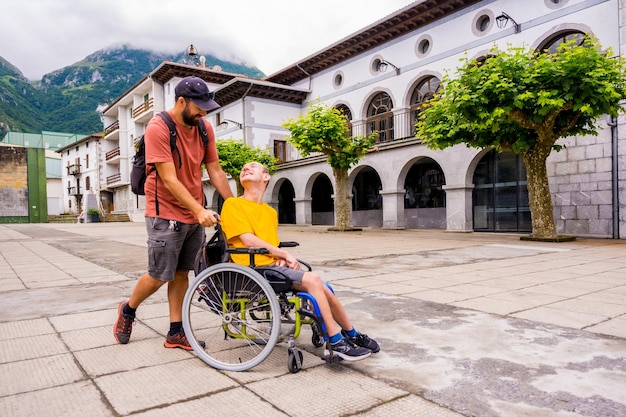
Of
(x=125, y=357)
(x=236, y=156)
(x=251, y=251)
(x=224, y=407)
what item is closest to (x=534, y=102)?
(x=251, y=251)

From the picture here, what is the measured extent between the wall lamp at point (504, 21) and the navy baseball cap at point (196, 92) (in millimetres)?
15960

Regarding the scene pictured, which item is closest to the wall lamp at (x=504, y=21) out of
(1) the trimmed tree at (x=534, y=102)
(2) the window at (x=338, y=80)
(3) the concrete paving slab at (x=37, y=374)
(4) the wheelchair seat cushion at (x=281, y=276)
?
(1) the trimmed tree at (x=534, y=102)

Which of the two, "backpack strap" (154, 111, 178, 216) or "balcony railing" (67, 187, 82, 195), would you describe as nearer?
"backpack strap" (154, 111, 178, 216)

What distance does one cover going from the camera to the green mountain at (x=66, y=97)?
90.4m

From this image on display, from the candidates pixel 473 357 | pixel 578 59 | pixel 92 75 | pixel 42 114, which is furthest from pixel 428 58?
pixel 92 75

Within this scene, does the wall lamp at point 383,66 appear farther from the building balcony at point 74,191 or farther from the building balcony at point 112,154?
the building balcony at point 74,191

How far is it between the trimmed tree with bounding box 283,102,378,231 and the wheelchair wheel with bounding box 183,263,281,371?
13.9m

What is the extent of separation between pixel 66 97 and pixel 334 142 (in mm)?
109900

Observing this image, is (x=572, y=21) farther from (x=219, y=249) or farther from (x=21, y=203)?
(x=21, y=203)

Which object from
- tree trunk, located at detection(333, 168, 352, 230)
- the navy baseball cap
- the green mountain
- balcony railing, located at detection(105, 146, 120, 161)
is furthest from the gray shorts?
the green mountain

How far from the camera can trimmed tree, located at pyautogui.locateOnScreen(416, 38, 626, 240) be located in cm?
982

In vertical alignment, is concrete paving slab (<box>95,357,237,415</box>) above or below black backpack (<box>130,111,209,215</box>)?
below

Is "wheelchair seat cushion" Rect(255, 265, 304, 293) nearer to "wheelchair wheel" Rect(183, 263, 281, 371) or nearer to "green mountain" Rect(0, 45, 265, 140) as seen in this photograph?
"wheelchair wheel" Rect(183, 263, 281, 371)

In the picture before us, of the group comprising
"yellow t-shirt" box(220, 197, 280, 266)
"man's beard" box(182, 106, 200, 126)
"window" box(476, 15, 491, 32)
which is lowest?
"yellow t-shirt" box(220, 197, 280, 266)
